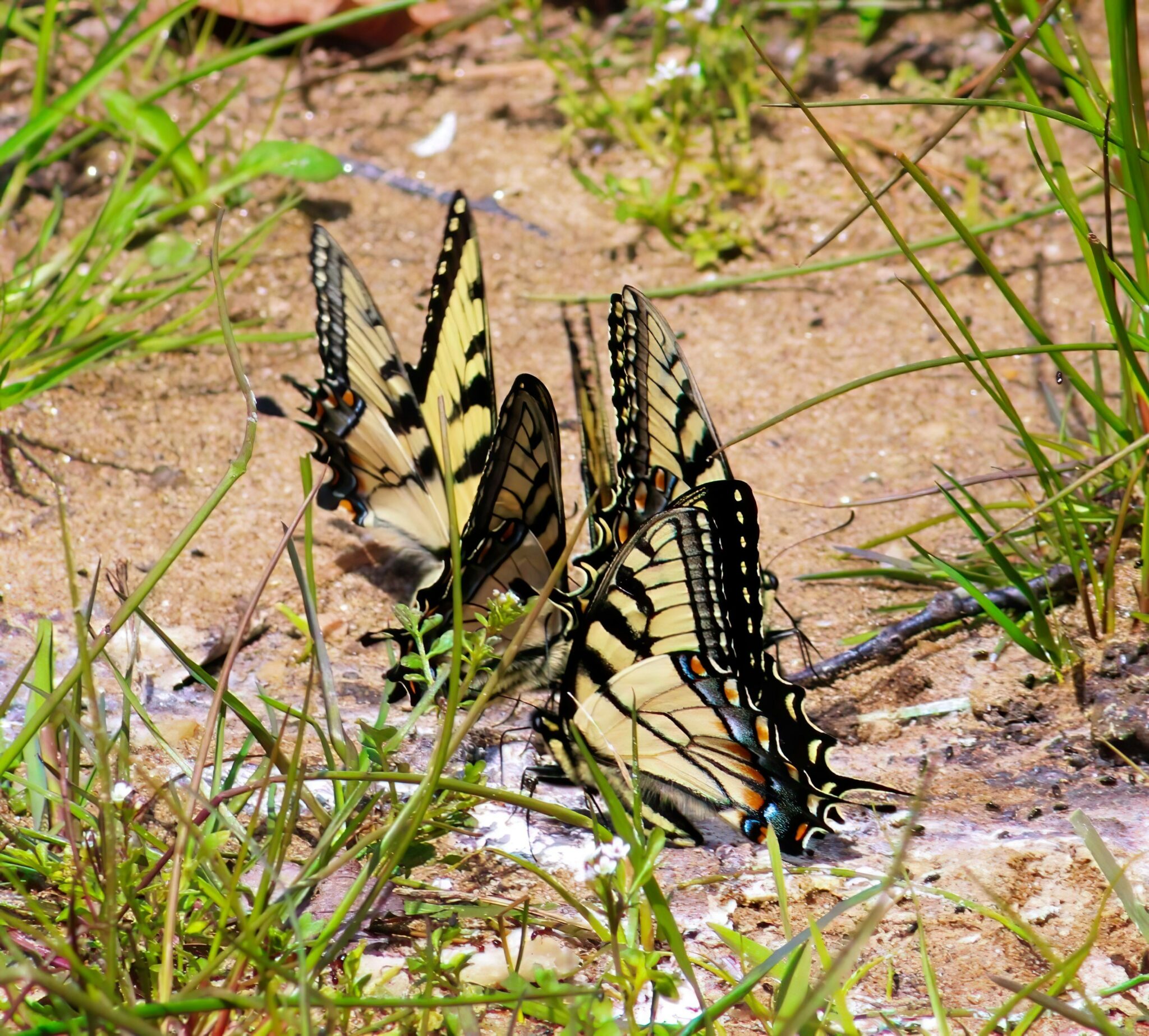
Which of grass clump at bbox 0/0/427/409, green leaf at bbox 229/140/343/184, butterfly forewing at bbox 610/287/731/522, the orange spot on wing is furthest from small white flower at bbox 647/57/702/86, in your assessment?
the orange spot on wing

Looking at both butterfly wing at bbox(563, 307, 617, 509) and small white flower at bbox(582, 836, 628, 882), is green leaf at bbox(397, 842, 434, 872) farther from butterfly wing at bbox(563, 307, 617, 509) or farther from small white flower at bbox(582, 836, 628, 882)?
butterfly wing at bbox(563, 307, 617, 509)

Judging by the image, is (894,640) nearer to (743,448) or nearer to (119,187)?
(743,448)

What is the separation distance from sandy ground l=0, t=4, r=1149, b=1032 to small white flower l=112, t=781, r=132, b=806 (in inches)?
7.1

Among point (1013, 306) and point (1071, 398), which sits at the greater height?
point (1013, 306)

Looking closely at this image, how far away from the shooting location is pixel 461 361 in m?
3.05

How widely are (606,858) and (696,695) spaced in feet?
2.34

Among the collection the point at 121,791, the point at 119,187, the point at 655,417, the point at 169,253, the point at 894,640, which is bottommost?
the point at 894,640

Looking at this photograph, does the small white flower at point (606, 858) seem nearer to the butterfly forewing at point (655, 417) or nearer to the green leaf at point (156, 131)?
the butterfly forewing at point (655, 417)

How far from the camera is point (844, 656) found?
2629mm

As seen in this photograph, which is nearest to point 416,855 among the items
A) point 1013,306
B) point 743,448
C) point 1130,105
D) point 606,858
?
point 606,858

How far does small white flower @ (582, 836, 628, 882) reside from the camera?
1.56 meters

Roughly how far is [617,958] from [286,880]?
0.59 meters

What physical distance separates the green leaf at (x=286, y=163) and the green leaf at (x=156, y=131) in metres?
0.14

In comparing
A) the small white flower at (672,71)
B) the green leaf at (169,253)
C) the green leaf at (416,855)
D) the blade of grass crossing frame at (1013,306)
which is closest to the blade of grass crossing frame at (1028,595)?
the blade of grass crossing frame at (1013,306)
